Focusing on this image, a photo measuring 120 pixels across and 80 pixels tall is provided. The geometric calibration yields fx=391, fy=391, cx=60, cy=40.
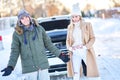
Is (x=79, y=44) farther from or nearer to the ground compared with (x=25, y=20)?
nearer to the ground

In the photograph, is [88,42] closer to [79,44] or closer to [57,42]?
[79,44]

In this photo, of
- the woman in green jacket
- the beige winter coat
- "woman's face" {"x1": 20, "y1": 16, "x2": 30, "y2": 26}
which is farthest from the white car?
"woman's face" {"x1": 20, "y1": 16, "x2": 30, "y2": 26}

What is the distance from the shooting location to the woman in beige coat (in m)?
7.18

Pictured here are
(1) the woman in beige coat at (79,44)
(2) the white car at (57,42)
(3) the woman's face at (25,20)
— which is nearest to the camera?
(3) the woman's face at (25,20)

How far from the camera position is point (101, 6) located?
81.9m

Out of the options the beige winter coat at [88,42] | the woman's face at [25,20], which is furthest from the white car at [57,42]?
the woman's face at [25,20]

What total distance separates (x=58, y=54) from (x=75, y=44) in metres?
1.28

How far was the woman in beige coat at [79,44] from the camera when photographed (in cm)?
718

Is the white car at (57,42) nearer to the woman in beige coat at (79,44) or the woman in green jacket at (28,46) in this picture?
the woman in beige coat at (79,44)

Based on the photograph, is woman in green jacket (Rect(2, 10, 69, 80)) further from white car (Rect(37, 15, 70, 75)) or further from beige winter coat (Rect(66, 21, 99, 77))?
white car (Rect(37, 15, 70, 75))

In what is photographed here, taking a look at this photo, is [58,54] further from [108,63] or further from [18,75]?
[108,63]

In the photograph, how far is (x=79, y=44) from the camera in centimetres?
720

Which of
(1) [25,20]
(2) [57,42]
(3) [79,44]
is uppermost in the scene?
(1) [25,20]

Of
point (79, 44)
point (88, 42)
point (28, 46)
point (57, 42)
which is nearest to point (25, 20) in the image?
point (28, 46)
